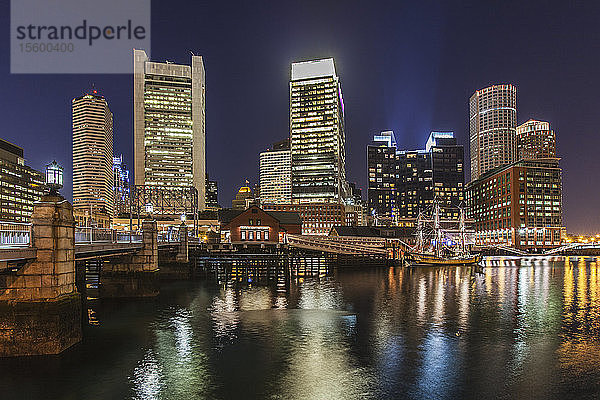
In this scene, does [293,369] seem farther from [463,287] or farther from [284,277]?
[284,277]

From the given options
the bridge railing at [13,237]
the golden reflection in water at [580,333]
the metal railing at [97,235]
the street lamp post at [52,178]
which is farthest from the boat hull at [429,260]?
the bridge railing at [13,237]

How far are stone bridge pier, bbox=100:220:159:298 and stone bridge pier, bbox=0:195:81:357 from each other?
85.1 ft

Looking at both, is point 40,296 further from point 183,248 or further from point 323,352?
point 183,248

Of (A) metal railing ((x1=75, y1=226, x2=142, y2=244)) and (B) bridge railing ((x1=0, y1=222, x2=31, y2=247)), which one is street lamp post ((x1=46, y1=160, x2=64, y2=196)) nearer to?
(B) bridge railing ((x1=0, y1=222, x2=31, y2=247))

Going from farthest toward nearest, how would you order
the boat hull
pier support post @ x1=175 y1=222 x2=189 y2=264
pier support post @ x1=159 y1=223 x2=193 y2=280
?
the boat hull
pier support post @ x1=175 y1=222 x2=189 y2=264
pier support post @ x1=159 y1=223 x2=193 y2=280

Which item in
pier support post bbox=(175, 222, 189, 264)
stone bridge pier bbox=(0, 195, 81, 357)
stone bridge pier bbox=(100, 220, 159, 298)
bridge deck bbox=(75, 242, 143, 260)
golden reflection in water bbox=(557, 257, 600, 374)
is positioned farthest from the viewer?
pier support post bbox=(175, 222, 189, 264)

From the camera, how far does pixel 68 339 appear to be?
28906 millimetres

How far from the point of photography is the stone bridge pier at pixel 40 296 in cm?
2636

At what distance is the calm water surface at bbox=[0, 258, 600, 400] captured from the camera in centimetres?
2380

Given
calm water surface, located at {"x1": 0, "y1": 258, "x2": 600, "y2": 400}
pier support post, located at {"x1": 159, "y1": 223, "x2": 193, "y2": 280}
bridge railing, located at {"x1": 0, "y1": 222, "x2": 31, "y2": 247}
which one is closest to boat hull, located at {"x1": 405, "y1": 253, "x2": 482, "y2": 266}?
pier support post, located at {"x1": 159, "y1": 223, "x2": 193, "y2": 280}

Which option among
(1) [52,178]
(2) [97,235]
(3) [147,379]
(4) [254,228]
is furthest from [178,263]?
(3) [147,379]

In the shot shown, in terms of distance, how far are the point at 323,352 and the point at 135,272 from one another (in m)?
31.8

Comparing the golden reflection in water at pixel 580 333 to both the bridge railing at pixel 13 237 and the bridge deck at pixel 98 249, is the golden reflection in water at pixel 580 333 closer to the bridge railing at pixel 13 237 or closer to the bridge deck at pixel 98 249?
the bridge railing at pixel 13 237

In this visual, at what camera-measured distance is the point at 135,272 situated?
180 ft
